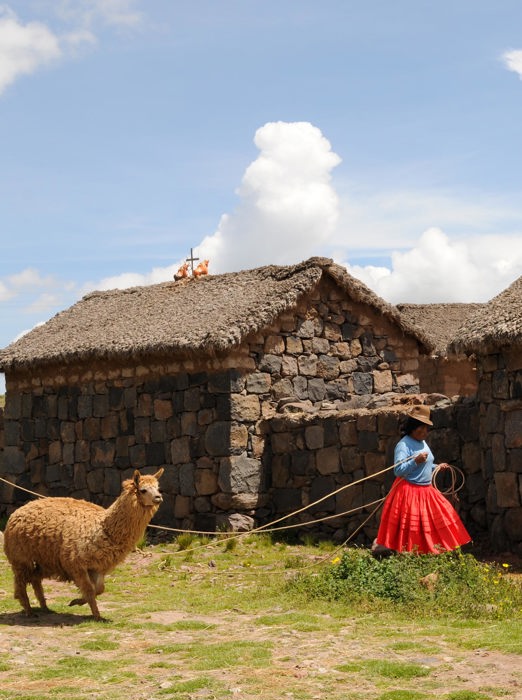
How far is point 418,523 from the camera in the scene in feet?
32.0

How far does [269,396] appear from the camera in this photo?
47.0 ft

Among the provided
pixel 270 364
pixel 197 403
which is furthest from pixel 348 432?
pixel 197 403

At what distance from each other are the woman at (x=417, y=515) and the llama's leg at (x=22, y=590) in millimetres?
3253

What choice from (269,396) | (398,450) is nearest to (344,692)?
(398,450)

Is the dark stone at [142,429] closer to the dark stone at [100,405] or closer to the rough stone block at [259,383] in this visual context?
the dark stone at [100,405]

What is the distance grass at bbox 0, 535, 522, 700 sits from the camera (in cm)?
656

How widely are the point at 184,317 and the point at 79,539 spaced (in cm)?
631

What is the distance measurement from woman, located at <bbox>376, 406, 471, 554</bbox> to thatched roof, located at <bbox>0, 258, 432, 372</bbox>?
4.20m

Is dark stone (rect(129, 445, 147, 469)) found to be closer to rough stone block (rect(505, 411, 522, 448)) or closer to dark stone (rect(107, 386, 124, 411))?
dark stone (rect(107, 386, 124, 411))

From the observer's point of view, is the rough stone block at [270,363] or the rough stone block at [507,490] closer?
the rough stone block at [507,490]

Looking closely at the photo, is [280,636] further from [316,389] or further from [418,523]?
[316,389]

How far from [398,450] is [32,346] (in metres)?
8.80

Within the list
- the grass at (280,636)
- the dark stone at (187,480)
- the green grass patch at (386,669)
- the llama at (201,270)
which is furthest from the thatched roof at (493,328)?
the llama at (201,270)

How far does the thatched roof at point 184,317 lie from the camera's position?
1396 centimetres
